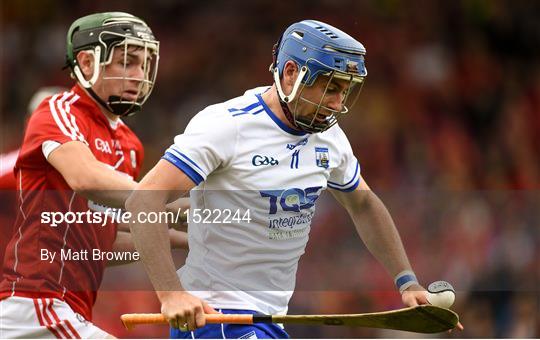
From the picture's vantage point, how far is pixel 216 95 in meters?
10.5

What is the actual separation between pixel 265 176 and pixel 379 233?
2.26 ft

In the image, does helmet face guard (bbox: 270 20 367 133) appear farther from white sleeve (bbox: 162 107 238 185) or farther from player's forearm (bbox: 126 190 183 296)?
player's forearm (bbox: 126 190 183 296)

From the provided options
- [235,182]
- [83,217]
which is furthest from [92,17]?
[235,182]

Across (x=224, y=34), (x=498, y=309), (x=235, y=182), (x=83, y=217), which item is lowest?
(x=498, y=309)

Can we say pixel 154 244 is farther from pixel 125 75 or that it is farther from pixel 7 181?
pixel 7 181

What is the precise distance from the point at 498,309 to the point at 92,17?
3.72 m

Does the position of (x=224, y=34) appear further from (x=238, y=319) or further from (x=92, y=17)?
(x=238, y=319)

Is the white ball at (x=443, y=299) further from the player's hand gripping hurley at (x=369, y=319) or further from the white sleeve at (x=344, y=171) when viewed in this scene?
the white sleeve at (x=344, y=171)

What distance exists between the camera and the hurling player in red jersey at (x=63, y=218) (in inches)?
182

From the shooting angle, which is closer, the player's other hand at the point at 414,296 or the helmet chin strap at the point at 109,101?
the player's other hand at the point at 414,296

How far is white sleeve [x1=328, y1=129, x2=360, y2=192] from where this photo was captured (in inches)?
180

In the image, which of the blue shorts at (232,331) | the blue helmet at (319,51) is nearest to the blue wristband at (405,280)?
the blue shorts at (232,331)

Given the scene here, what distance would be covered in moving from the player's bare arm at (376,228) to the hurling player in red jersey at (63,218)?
2.92 feet

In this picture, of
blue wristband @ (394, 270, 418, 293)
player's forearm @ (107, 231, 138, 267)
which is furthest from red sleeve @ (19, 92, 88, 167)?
blue wristband @ (394, 270, 418, 293)
